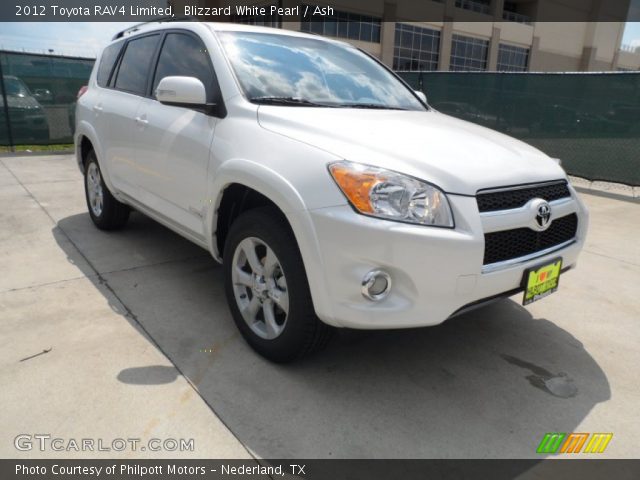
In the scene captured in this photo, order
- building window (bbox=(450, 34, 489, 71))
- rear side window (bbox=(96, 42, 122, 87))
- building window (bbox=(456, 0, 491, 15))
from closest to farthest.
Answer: rear side window (bbox=(96, 42, 122, 87)) → building window (bbox=(456, 0, 491, 15)) → building window (bbox=(450, 34, 489, 71))

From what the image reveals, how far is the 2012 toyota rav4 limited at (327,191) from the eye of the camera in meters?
2.11

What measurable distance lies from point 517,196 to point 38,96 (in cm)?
1108

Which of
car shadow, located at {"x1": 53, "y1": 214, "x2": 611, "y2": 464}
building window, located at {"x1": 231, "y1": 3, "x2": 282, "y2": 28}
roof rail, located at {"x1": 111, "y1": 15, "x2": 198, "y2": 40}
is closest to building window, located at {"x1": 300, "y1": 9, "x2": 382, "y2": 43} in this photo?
building window, located at {"x1": 231, "y1": 3, "x2": 282, "y2": 28}

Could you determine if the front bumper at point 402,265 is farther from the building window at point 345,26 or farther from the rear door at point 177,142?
the building window at point 345,26

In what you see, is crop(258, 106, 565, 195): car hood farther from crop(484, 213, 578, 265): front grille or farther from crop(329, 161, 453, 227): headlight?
crop(484, 213, 578, 265): front grille

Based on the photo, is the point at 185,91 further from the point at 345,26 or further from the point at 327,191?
the point at 345,26

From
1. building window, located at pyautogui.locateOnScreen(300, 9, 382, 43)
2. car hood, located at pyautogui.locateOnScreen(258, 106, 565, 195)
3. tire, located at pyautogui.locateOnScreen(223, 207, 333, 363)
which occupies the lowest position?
tire, located at pyautogui.locateOnScreen(223, 207, 333, 363)

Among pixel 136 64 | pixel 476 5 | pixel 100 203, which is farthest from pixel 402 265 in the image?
pixel 476 5

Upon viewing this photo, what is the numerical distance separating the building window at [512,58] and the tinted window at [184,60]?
42302 mm

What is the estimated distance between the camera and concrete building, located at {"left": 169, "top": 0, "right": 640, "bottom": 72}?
97.1 feet

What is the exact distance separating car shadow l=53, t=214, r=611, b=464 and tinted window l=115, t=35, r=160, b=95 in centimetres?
164

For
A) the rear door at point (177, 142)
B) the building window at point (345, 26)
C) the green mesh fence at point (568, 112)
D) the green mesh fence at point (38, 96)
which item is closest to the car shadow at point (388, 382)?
the rear door at point (177, 142)

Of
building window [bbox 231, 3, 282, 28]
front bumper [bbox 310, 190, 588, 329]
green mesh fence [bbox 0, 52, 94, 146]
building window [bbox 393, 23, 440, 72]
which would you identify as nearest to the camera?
front bumper [bbox 310, 190, 588, 329]

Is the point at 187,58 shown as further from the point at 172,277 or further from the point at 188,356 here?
the point at 188,356
